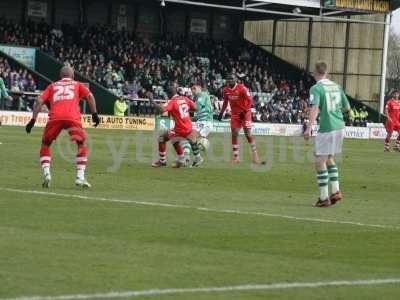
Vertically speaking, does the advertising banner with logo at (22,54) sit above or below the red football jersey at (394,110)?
above

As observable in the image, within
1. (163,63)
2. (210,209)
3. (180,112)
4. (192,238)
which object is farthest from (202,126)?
(163,63)

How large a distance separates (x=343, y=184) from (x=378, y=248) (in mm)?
10484

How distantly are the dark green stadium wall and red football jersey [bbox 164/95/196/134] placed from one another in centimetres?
2795

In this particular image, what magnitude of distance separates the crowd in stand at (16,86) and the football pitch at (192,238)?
26.7 m

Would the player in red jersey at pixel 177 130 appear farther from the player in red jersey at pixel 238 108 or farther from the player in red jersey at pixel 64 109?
the player in red jersey at pixel 64 109

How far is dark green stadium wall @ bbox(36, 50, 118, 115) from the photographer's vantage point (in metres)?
54.2

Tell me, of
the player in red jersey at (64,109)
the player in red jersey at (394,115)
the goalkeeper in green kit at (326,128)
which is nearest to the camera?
the goalkeeper in green kit at (326,128)

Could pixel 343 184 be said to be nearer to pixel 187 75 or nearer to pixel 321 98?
pixel 321 98

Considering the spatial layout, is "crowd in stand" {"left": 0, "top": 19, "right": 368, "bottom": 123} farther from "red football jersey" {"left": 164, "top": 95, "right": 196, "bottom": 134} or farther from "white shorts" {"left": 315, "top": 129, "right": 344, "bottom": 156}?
"white shorts" {"left": 315, "top": 129, "right": 344, "bottom": 156}

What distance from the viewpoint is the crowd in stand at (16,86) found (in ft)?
163

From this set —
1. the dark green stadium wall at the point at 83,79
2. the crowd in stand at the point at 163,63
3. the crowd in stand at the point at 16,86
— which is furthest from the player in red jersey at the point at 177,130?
the dark green stadium wall at the point at 83,79

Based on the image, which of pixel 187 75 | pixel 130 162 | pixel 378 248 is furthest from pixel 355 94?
pixel 378 248

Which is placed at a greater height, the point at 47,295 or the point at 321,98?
the point at 321,98

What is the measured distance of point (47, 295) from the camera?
8586 millimetres
